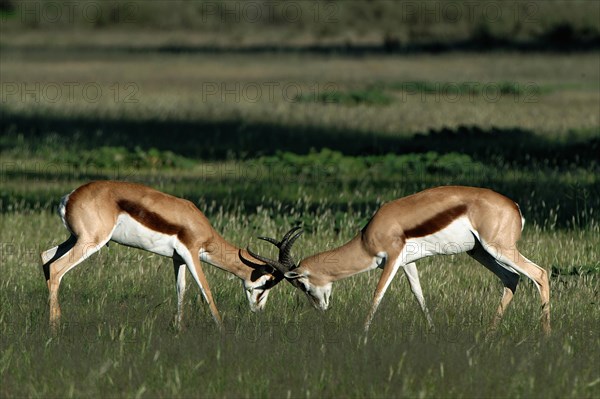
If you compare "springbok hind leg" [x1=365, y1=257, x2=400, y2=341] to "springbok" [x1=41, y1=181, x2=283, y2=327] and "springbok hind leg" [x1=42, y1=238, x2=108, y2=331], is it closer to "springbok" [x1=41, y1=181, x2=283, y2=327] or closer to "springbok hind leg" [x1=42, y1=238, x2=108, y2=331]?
"springbok" [x1=41, y1=181, x2=283, y2=327]

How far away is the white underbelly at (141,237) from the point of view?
9773 mm

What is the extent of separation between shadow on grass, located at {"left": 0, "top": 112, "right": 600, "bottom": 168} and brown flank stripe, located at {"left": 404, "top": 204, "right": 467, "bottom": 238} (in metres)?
10.2

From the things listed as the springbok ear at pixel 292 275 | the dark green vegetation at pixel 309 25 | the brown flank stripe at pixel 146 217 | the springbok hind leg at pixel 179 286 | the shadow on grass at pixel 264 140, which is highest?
the brown flank stripe at pixel 146 217

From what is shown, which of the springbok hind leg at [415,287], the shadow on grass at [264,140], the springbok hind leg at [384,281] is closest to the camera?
the springbok hind leg at [384,281]

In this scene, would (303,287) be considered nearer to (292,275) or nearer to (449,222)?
(292,275)

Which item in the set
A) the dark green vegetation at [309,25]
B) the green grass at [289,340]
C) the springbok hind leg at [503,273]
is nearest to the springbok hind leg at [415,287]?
the green grass at [289,340]

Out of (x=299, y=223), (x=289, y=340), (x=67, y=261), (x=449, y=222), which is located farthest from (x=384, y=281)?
(x=299, y=223)

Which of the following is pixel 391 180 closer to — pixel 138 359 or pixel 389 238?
pixel 389 238

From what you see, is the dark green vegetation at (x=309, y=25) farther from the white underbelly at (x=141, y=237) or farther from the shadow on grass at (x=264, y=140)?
the white underbelly at (x=141, y=237)

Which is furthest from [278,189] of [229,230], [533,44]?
[533,44]

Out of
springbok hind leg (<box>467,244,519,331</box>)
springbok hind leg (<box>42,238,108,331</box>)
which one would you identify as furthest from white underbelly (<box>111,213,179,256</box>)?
springbok hind leg (<box>467,244,519,331</box>)

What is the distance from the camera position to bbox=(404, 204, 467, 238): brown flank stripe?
9398mm

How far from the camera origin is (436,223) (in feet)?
30.8

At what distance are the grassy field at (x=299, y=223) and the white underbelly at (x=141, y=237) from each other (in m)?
0.52
